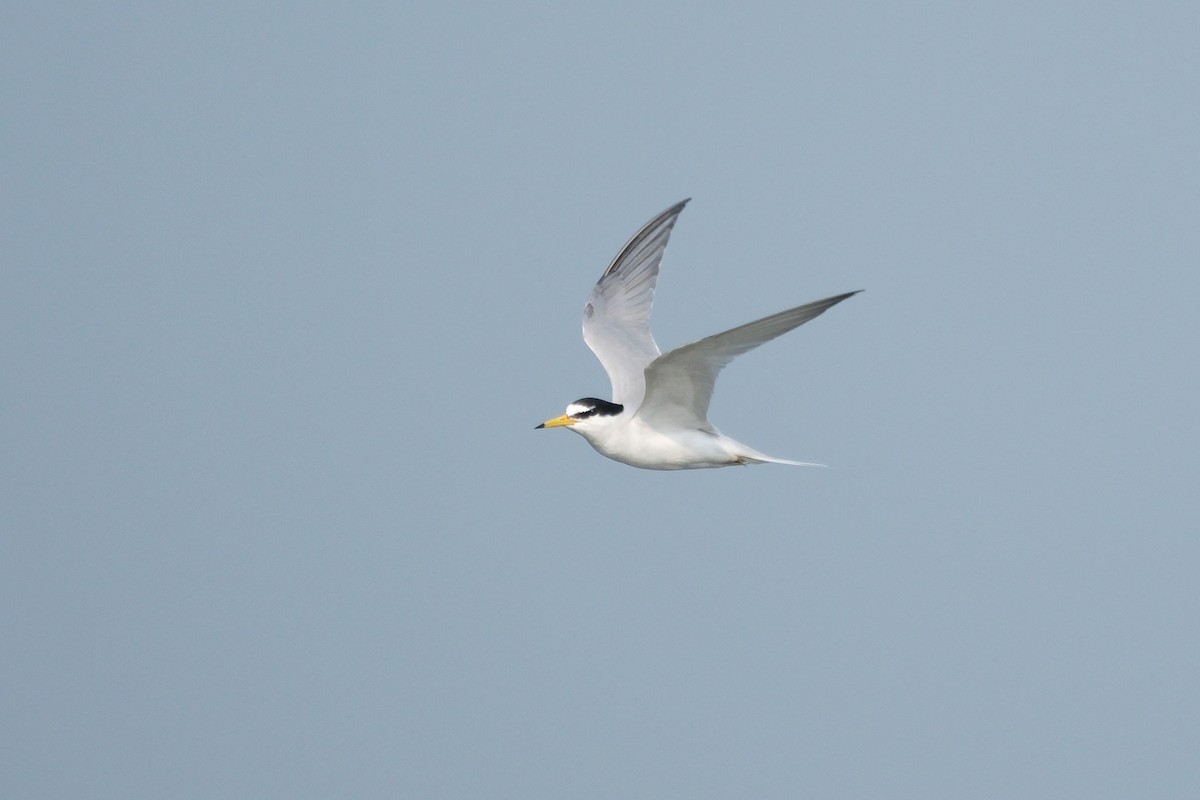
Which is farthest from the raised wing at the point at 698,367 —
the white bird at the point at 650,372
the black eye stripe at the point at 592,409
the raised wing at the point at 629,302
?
the raised wing at the point at 629,302

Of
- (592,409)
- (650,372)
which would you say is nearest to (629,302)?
(592,409)

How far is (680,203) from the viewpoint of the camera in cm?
1159

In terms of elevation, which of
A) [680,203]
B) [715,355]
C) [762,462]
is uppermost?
[680,203]

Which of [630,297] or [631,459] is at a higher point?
[630,297]

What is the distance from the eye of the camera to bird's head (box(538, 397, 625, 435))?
10094mm

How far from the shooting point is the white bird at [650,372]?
897 cm

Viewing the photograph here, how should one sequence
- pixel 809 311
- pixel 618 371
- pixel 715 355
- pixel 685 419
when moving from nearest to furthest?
1. pixel 809 311
2. pixel 715 355
3. pixel 685 419
4. pixel 618 371

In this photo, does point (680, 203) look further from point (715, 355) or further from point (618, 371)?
point (715, 355)

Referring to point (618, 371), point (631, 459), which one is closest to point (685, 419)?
point (631, 459)

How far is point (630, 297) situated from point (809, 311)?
3.99 m

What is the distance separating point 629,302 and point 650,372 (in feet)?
8.20

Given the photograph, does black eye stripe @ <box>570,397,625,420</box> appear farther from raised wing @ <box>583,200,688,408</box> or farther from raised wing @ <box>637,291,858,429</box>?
raised wing @ <box>583,200,688,408</box>

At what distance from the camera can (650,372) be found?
9.43 metres

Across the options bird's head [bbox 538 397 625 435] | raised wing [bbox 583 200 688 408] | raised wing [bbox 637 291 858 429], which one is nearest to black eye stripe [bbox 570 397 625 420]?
bird's head [bbox 538 397 625 435]
